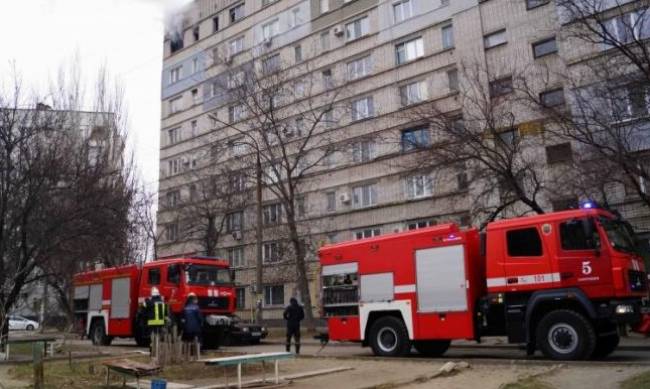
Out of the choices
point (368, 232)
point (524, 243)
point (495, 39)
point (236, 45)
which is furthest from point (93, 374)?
point (236, 45)

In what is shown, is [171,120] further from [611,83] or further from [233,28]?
[611,83]

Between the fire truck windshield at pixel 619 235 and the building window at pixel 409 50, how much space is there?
2427 cm

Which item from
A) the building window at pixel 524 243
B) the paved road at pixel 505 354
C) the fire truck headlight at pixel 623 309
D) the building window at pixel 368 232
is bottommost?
the paved road at pixel 505 354

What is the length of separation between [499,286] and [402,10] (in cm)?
2763

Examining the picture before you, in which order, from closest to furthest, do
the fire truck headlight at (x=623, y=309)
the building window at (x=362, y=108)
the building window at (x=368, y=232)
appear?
the fire truck headlight at (x=623, y=309)
the building window at (x=368, y=232)
the building window at (x=362, y=108)

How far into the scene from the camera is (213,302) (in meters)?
21.5

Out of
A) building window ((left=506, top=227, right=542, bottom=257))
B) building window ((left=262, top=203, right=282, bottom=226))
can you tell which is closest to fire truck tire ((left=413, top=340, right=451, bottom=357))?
building window ((left=506, top=227, right=542, bottom=257))

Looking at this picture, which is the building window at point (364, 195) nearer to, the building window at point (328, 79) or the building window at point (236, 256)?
the building window at point (328, 79)

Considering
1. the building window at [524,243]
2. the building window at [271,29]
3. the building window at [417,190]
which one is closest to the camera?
the building window at [524,243]

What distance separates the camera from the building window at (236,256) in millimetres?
44719

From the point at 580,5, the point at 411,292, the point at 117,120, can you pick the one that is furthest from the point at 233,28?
the point at 411,292

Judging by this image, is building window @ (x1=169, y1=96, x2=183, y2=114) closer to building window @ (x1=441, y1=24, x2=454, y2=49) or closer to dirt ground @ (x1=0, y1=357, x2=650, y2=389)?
building window @ (x1=441, y1=24, x2=454, y2=49)

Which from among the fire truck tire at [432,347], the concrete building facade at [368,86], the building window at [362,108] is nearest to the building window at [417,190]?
the concrete building facade at [368,86]

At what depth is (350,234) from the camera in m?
37.4
